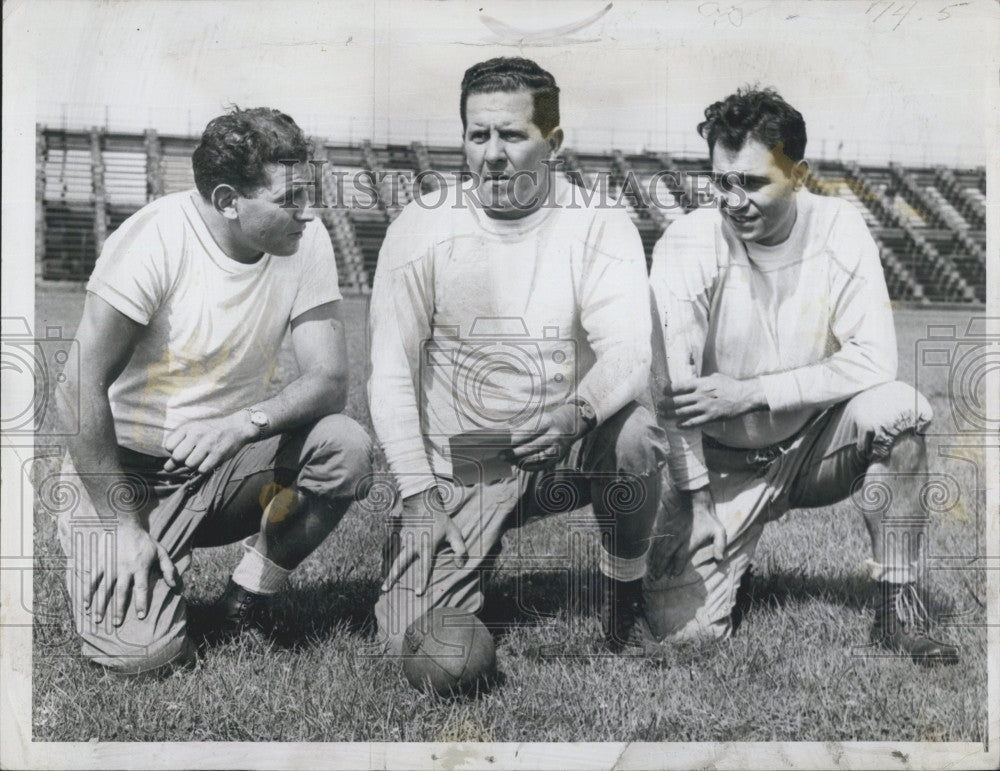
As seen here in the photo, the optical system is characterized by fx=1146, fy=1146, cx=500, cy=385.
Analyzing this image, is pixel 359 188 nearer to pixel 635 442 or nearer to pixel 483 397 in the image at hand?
pixel 483 397

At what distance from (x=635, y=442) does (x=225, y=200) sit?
1729 mm

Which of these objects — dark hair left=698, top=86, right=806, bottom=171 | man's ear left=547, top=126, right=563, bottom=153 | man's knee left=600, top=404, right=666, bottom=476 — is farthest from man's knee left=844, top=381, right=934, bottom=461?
man's ear left=547, top=126, right=563, bottom=153

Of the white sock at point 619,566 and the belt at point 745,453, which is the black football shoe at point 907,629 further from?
the white sock at point 619,566

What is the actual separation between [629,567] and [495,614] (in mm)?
531

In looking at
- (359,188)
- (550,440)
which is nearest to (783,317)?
(550,440)

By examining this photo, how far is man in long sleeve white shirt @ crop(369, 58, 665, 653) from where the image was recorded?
13.7 feet

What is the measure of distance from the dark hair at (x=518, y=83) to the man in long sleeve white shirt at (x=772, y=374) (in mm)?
599

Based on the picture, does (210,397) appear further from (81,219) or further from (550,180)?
(550,180)

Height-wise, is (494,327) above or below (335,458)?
Answer: above

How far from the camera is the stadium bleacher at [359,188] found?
13.9 ft

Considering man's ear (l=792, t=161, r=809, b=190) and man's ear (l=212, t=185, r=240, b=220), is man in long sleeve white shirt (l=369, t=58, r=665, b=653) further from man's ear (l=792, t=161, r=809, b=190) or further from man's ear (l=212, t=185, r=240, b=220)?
man's ear (l=792, t=161, r=809, b=190)

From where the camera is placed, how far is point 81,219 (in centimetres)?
425

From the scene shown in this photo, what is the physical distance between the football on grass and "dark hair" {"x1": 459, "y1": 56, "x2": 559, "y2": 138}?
1.82 m

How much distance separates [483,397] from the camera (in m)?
4.20
